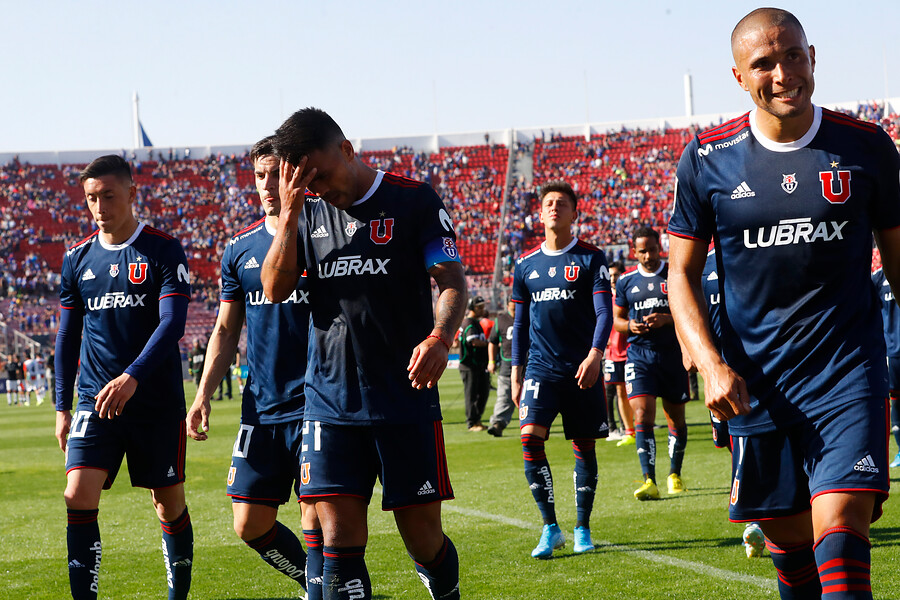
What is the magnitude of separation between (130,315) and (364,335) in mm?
2067

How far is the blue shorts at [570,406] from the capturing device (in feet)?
24.2

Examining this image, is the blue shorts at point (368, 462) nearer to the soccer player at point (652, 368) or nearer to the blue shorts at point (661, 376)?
the soccer player at point (652, 368)

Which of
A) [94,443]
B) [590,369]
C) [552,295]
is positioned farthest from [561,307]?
[94,443]

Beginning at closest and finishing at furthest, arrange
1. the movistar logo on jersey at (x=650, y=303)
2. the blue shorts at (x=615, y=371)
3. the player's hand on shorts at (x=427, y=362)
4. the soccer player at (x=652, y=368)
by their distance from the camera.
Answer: the player's hand on shorts at (x=427, y=362), the soccer player at (x=652, y=368), the movistar logo on jersey at (x=650, y=303), the blue shorts at (x=615, y=371)

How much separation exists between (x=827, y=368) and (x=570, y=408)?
4001 mm

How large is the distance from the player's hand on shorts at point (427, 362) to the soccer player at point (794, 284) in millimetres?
874

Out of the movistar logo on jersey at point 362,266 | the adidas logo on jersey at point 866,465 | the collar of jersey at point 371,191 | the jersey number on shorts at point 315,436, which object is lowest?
the adidas logo on jersey at point 866,465

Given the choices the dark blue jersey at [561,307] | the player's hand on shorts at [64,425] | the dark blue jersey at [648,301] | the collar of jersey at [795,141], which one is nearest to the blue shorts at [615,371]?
the dark blue jersey at [648,301]

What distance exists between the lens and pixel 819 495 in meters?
3.40

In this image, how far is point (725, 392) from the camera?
3.38 metres

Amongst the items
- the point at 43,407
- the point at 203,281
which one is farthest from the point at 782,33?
the point at 203,281

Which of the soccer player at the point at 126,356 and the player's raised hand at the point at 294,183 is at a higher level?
the player's raised hand at the point at 294,183

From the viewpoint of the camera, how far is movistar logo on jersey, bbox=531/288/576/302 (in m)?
7.63

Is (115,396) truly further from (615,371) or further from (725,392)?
(615,371)
